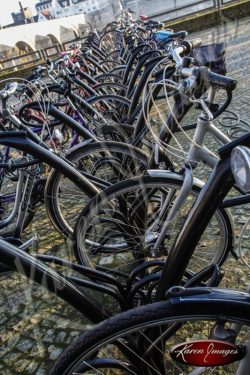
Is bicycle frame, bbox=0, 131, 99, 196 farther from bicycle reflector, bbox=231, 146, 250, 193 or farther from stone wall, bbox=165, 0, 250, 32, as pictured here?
stone wall, bbox=165, 0, 250, 32

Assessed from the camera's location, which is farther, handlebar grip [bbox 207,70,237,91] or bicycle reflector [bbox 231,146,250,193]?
handlebar grip [bbox 207,70,237,91]

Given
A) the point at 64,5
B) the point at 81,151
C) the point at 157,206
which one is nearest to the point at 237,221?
the point at 157,206

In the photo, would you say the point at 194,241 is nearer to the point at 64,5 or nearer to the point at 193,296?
the point at 193,296

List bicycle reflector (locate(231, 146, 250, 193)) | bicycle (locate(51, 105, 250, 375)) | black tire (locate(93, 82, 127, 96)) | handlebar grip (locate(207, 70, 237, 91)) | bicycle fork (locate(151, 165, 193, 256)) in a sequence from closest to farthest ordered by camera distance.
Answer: bicycle reflector (locate(231, 146, 250, 193)) → bicycle (locate(51, 105, 250, 375)) → handlebar grip (locate(207, 70, 237, 91)) → bicycle fork (locate(151, 165, 193, 256)) → black tire (locate(93, 82, 127, 96))

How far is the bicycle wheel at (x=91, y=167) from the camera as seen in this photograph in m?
2.68

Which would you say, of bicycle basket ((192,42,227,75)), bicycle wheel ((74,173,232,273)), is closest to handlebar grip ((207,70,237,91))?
bicycle basket ((192,42,227,75))

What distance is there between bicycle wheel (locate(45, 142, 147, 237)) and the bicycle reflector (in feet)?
5.53

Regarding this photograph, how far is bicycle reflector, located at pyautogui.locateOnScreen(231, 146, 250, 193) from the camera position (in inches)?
37.1

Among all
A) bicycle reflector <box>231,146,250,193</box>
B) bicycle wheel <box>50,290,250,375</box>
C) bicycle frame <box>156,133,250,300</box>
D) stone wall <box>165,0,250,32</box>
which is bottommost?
bicycle wheel <box>50,290,250,375</box>

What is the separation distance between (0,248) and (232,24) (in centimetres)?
1531

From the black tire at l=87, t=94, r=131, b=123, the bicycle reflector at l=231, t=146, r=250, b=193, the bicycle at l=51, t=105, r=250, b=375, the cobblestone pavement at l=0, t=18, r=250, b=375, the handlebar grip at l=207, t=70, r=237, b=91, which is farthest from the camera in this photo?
the black tire at l=87, t=94, r=131, b=123

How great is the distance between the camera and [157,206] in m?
2.67

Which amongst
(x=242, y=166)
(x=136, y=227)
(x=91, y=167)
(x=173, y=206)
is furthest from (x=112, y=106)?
(x=242, y=166)

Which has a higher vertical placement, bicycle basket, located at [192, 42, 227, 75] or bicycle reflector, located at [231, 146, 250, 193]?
bicycle basket, located at [192, 42, 227, 75]
